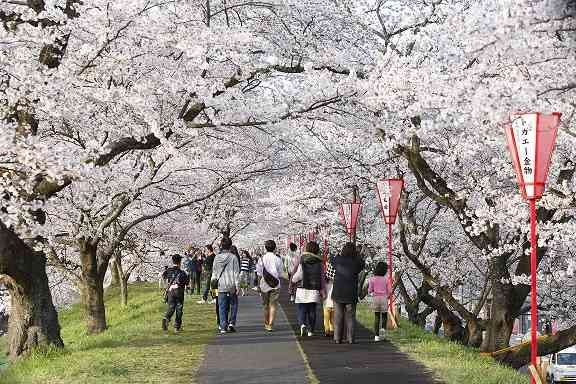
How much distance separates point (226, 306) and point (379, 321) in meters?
2.81

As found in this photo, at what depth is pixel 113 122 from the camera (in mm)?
13469

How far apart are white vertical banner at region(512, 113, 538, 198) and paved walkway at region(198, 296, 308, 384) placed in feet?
11.2

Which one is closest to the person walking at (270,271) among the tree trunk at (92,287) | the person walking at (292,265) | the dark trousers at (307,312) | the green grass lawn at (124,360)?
Result: the person walking at (292,265)

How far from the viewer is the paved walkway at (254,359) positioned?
943 centimetres

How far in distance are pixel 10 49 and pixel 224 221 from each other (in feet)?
111

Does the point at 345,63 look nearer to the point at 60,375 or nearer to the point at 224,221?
the point at 60,375

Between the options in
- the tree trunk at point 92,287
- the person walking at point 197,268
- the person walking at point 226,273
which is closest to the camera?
the person walking at point 226,273

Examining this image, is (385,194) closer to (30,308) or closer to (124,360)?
(124,360)

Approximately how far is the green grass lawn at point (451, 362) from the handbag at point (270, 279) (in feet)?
7.37

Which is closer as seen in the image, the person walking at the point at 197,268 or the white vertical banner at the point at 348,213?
the white vertical banner at the point at 348,213

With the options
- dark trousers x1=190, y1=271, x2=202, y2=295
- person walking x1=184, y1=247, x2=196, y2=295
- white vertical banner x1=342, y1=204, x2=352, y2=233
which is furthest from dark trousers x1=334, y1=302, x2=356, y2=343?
dark trousers x1=190, y1=271, x2=202, y2=295

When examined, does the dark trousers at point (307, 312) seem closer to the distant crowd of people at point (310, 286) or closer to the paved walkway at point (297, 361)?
the distant crowd of people at point (310, 286)

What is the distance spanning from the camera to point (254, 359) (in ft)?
36.2

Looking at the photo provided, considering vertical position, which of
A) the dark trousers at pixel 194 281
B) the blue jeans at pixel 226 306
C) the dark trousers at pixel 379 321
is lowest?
the dark trousers at pixel 379 321
